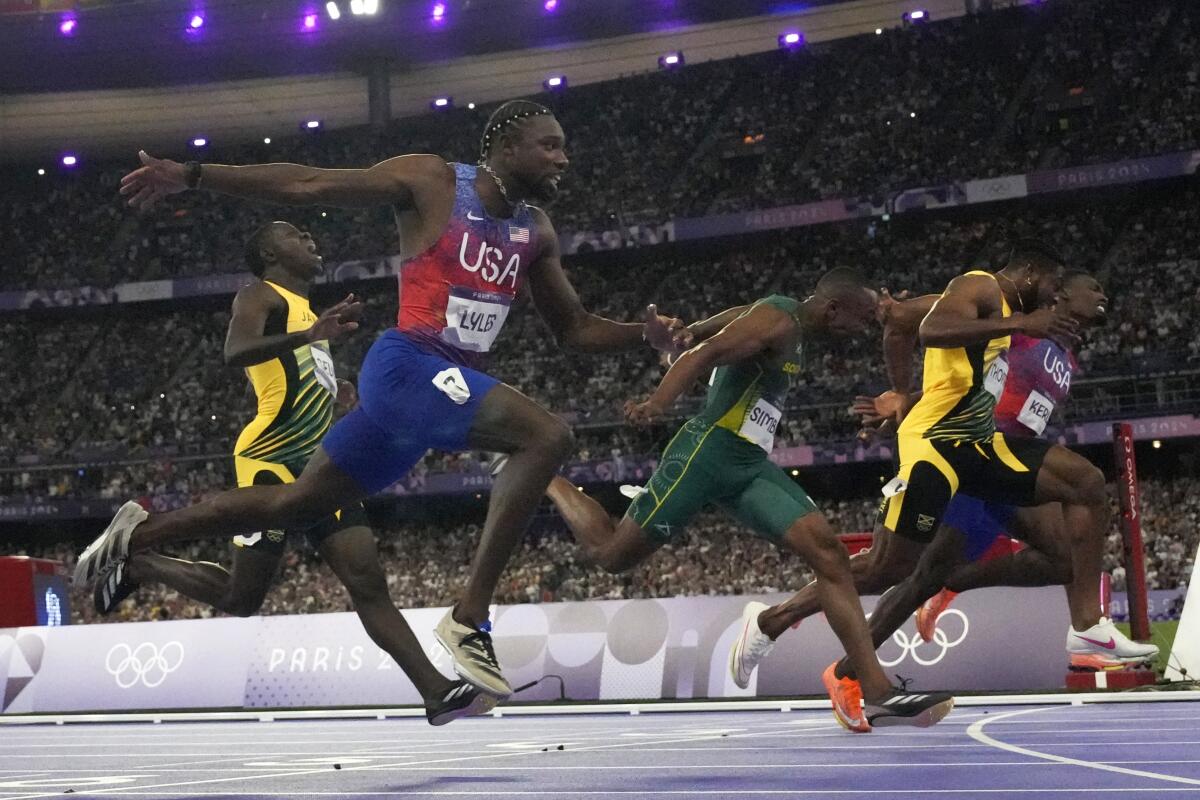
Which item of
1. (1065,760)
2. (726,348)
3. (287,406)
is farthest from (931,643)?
(1065,760)

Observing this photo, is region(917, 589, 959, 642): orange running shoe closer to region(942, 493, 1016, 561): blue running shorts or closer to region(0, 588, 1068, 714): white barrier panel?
region(942, 493, 1016, 561): blue running shorts

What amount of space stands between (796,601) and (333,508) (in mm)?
2824

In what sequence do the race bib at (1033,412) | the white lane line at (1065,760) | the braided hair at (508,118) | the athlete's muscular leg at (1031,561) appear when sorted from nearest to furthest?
the white lane line at (1065,760) < the braided hair at (508,118) < the athlete's muscular leg at (1031,561) < the race bib at (1033,412)

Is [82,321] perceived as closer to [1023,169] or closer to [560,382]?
[560,382]

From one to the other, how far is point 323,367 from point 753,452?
2315mm

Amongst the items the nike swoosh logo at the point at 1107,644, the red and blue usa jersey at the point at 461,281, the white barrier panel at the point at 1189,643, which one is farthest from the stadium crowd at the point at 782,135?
the red and blue usa jersey at the point at 461,281

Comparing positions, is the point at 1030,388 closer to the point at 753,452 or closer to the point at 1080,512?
the point at 1080,512

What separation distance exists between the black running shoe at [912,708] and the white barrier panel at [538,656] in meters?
4.95

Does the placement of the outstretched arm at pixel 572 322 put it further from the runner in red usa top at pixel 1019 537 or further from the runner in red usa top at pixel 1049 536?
the runner in red usa top at pixel 1049 536

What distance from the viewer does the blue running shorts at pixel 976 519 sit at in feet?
24.1

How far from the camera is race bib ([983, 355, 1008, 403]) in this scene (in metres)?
7.37

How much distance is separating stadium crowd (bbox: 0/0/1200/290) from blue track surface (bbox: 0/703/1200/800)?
2540 centimetres

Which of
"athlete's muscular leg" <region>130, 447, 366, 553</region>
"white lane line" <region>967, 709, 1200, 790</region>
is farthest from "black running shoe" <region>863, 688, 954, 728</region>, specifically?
"athlete's muscular leg" <region>130, 447, 366, 553</region>

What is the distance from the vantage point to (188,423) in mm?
35312
